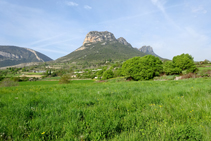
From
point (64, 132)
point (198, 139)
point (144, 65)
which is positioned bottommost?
point (64, 132)

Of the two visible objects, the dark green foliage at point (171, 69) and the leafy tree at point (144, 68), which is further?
the dark green foliage at point (171, 69)

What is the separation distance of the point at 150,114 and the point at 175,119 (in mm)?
731

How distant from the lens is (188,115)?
11.6 ft

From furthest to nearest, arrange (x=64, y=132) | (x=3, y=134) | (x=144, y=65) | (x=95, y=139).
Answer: (x=144, y=65) < (x=64, y=132) < (x=3, y=134) < (x=95, y=139)

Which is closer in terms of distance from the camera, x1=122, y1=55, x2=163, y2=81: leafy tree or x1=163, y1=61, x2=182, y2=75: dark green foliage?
x1=122, y1=55, x2=163, y2=81: leafy tree

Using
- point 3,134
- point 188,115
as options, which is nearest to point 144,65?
point 188,115

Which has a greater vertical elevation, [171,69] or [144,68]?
[144,68]

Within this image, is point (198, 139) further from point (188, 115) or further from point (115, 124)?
point (115, 124)

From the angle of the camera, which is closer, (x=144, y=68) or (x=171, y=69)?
(x=144, y=68)

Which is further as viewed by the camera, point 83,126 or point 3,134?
point 83,126

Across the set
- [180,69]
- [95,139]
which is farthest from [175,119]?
[180,69]

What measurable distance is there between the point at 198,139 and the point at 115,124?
1.82 meters

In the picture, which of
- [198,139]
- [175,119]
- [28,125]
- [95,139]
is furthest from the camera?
[175,119]

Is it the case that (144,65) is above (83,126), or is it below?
above
